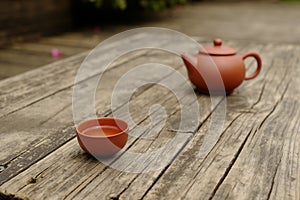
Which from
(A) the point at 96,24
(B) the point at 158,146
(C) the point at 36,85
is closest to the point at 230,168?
(B) the point at 158,146

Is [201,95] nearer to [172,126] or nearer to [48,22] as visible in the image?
[172,126]

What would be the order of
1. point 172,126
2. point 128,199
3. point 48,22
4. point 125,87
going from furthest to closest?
point 48,22, point 125,87, point 172,126, point 128,199

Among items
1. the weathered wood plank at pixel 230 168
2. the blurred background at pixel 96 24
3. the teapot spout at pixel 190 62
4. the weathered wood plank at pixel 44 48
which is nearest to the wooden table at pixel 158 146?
the weathered wood plank at pixel 230 168

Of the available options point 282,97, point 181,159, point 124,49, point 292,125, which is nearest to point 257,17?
point 124,49

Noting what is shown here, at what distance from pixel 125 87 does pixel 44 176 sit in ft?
2.69

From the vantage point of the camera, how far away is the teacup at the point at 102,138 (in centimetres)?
113

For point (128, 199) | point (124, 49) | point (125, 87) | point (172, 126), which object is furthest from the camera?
point (124, 49)

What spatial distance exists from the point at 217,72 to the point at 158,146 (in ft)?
1.69

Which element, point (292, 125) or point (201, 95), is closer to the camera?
point (292, 125)

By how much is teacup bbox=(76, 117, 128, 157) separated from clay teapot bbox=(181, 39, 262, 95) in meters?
0.54

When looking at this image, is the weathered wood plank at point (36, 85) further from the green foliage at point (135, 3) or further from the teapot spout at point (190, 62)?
the green foliage at point (135, 3)

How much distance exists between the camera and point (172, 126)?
1.41 metres

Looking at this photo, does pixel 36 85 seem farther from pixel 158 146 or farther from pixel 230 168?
pixel 230 168

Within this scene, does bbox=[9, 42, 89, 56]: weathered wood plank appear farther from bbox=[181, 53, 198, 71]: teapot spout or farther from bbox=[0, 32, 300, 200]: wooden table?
bbox=[181, 53, 198, 71]: teapot spout
